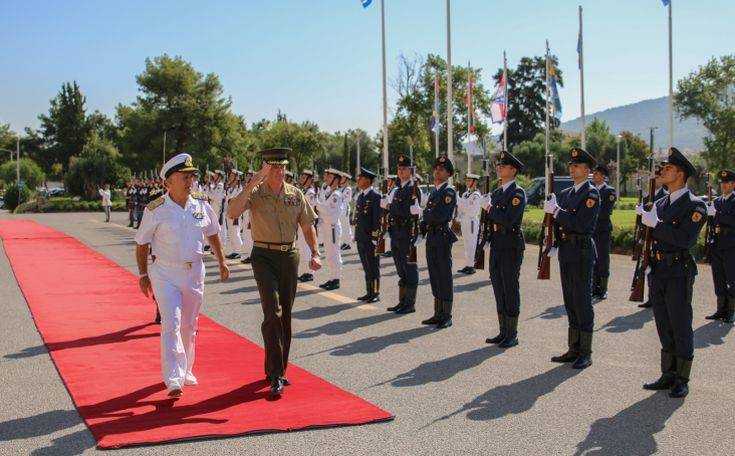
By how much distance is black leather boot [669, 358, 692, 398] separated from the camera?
643 centimetres

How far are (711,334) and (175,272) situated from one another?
6439 millimetres

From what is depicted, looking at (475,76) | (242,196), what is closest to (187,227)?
(242,196)

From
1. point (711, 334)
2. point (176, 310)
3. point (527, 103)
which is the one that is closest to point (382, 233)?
point (711, 334)

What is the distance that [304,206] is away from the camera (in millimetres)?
6926

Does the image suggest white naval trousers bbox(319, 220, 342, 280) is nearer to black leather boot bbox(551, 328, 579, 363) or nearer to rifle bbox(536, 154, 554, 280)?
rifle bbox(536, 154, 554, 280)

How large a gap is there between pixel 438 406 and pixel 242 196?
238cm

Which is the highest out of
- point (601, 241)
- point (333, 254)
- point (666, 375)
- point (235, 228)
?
point (235, 228)

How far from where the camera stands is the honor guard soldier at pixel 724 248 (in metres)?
10.0

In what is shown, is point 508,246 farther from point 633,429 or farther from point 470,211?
point 470,211

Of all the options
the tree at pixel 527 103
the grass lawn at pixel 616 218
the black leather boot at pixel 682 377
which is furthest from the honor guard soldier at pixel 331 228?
the tree at pixel 527 103

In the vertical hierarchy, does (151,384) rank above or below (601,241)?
below

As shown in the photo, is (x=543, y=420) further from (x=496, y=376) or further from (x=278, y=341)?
(x=278, y=341)

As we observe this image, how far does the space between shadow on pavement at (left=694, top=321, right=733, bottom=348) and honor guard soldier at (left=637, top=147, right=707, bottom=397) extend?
6.82 feet

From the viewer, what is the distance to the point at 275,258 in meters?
6.63
